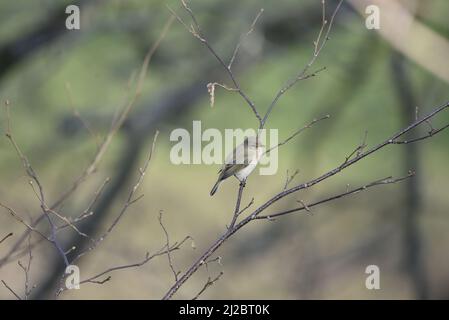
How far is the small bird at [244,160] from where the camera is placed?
3.42 m

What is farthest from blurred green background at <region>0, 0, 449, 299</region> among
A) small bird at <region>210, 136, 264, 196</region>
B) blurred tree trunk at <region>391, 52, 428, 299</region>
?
small bird at <region>210, 136, 264, 196</region>

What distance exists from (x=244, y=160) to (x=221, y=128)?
143 inches

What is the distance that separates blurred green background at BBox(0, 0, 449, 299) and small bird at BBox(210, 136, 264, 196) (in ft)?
4.45

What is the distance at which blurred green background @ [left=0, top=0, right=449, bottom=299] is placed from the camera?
217 inches

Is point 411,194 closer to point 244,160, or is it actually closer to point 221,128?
point 221,128

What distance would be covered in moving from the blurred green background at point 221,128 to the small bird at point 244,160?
1357 mm

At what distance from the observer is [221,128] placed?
23.3 feet

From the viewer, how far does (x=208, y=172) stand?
8680 millimetres

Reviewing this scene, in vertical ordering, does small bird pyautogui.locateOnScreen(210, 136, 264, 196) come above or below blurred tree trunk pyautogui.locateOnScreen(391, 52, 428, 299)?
below

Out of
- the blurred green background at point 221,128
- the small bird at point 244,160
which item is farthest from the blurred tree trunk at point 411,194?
the small bird at point 244,160

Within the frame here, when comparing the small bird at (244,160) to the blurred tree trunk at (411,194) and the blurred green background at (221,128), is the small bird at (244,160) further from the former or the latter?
the blurred tree trunk at (411,194)

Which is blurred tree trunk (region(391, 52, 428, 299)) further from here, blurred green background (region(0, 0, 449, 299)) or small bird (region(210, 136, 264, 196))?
small bird (region(210, 136, 264, 196))
